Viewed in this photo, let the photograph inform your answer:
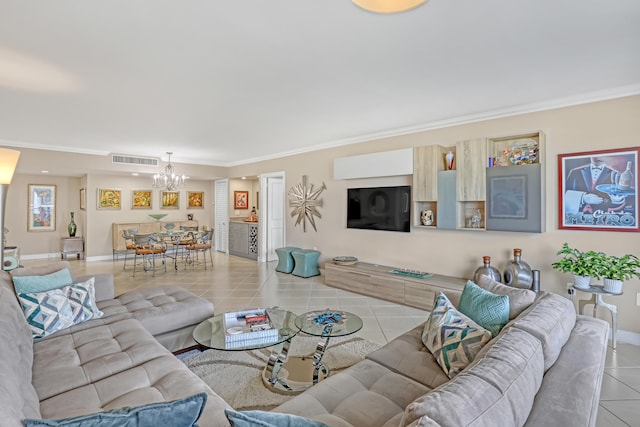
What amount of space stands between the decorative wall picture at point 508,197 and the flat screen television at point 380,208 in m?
1.17

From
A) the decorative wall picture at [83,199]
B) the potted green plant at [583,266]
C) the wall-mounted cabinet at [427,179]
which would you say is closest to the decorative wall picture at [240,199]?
the decorative wall picture at [83,199]

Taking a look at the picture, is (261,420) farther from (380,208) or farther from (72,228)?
(72,228)

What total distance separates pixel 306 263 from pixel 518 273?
338cm

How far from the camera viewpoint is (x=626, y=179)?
10.1 ft

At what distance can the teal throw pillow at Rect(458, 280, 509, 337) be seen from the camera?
5.82 feet

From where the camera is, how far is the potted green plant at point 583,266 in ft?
9.62

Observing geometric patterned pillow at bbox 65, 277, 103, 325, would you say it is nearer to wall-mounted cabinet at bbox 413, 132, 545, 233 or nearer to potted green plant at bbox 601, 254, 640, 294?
wall-mounted cabinet at bbox 413, 132, 545, 233

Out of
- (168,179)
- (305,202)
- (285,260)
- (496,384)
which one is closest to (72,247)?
(168,179)

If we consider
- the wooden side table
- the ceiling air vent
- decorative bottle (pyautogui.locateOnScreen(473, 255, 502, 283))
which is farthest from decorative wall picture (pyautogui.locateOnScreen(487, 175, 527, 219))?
the wooden side table

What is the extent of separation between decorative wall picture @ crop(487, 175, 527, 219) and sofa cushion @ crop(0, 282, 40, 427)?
4.16 m

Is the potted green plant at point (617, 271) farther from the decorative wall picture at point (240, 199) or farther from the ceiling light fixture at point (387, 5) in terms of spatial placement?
the decorative wall picture at point (240, 199)

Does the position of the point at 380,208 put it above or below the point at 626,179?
below

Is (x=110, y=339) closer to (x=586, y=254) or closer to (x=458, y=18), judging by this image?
(x=458, y=18)

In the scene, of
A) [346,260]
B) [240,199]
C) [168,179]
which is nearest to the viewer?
[346,260]
